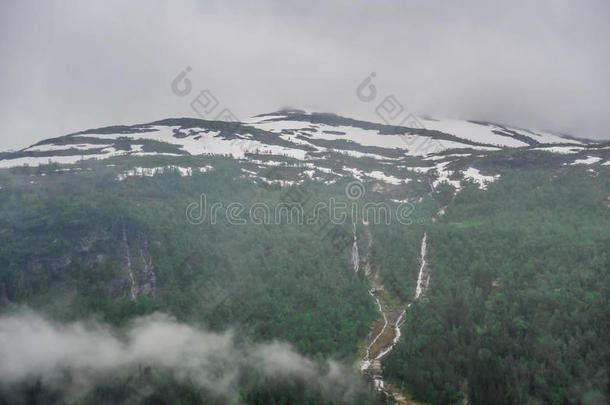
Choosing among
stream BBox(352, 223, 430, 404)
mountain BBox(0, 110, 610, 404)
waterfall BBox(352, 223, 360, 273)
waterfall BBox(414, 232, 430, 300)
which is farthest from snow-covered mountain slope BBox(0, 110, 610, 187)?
stream BBox(352, 223, 430, 404)

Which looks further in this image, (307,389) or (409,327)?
(409,327)

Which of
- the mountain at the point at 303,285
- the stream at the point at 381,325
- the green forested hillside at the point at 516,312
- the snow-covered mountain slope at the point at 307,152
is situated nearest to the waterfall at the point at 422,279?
the stream at the point at 381,325

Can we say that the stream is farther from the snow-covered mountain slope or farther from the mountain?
the snow-covered mountain slope

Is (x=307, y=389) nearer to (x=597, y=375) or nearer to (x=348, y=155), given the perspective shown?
(x=597, y=375)

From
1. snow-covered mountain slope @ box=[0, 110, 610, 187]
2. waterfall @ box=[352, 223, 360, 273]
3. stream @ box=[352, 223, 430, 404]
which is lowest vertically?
stream @ box=[352, 223, 430, 404]

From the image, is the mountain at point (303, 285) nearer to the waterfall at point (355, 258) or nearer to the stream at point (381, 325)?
the stream at point (381, 325)

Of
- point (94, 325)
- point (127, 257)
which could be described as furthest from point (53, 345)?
point (127, 257)

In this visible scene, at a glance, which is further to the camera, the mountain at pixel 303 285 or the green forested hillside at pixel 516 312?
the mountain at pixel 303 285

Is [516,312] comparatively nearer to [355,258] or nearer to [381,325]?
[381,325]
